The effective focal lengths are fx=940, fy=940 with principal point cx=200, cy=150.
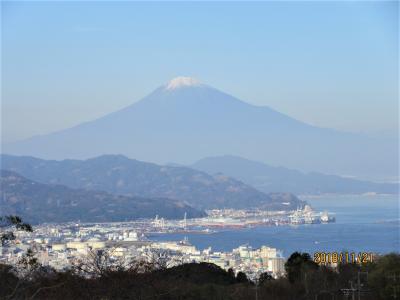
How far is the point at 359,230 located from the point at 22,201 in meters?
26.1

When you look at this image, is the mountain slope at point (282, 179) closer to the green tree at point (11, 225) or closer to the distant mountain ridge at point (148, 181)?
the distant mountain ridge at point (148, 181)

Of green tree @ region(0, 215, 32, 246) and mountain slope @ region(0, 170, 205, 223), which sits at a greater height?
mountain slope @ region(0, 170, 205, 223)

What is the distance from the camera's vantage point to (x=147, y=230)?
69.5 meters

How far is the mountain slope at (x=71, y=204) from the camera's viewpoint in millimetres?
72700

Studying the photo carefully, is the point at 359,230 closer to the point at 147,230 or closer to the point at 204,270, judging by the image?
the point at 147,230

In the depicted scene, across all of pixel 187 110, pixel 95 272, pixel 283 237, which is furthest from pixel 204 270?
pixel 187 110

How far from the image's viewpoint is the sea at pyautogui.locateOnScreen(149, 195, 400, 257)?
50.0m

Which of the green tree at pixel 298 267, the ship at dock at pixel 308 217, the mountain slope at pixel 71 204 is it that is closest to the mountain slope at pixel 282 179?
the ship at dock at pixel 308 217

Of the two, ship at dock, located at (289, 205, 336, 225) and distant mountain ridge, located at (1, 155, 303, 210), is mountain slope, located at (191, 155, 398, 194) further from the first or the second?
ship at dock, located at (289, 205, 336, 225)

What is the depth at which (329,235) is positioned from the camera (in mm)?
60469

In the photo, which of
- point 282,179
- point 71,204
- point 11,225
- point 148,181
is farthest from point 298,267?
point 282,179

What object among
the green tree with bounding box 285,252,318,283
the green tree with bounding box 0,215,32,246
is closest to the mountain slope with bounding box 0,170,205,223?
the green tree with bounding box 285,252,318,283

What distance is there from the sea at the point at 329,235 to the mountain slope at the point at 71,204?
897cm

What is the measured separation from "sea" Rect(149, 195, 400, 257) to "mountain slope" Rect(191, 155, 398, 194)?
18965 mm
